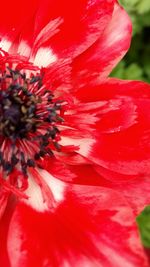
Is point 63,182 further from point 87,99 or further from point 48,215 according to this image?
point 87,99

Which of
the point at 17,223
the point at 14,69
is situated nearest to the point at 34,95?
the point at 14,69

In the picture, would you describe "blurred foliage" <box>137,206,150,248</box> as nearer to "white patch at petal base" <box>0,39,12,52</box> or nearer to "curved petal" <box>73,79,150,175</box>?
"curved petal" <box>73,79,150,175</box>

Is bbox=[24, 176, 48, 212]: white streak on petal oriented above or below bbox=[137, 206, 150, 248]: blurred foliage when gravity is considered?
above

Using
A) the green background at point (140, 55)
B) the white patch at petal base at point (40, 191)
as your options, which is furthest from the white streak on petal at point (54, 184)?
the green background at point (140, 55)

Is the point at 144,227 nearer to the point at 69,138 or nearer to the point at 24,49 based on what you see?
the point at 69,138

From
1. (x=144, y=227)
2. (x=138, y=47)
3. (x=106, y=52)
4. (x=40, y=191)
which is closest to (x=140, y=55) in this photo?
(x=138, y=47)

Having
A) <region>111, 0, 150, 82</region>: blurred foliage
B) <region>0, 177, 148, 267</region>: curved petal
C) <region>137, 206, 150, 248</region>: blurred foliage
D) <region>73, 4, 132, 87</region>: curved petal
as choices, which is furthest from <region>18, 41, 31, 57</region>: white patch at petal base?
<region>137, 206, 150, 248</region>: blurred foliage
